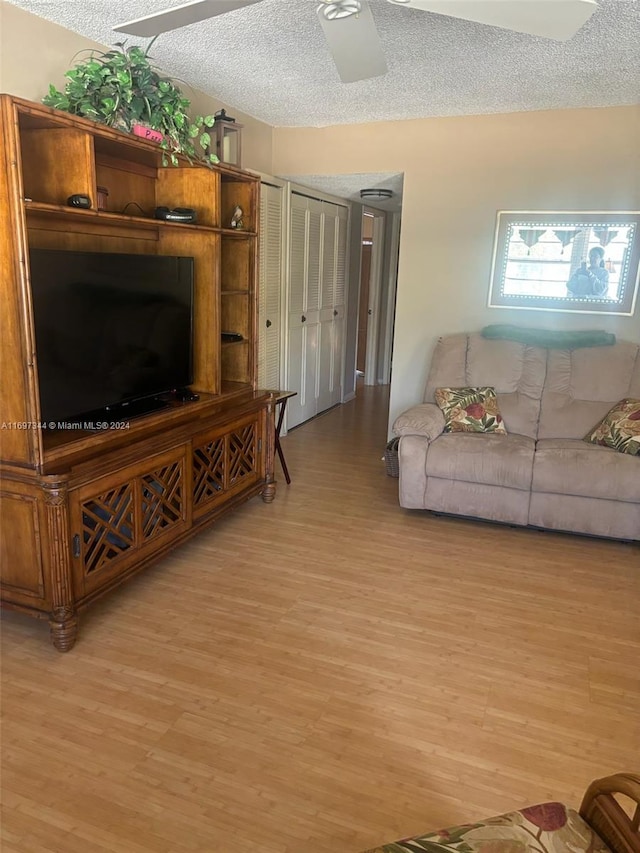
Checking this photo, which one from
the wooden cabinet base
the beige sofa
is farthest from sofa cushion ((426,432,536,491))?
the wooden cabinet base

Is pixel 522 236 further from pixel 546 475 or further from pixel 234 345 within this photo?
pixel 234 345

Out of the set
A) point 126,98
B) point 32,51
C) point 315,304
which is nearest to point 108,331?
point 126,98

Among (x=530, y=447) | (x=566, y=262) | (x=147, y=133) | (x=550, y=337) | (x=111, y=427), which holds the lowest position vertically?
(x=530, y=447)

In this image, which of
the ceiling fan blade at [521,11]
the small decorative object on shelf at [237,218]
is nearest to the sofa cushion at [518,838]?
the ceiling fan blade at [521,11]

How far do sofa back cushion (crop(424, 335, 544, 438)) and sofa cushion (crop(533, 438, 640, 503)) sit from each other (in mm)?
430

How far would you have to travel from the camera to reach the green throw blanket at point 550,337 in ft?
13.0

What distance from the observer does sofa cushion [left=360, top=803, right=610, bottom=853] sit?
1.20 m

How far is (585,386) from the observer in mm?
3883

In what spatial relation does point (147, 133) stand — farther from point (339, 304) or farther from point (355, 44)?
point (339, 304)

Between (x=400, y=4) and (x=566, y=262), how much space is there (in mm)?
2711

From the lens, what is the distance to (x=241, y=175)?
11.5 feet

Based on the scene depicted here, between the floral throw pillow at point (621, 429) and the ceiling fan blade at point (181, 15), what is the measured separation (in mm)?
2801

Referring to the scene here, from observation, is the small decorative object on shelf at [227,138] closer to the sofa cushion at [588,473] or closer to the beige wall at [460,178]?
the beige wall at [460,178]

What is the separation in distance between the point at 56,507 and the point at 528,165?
3.68m
